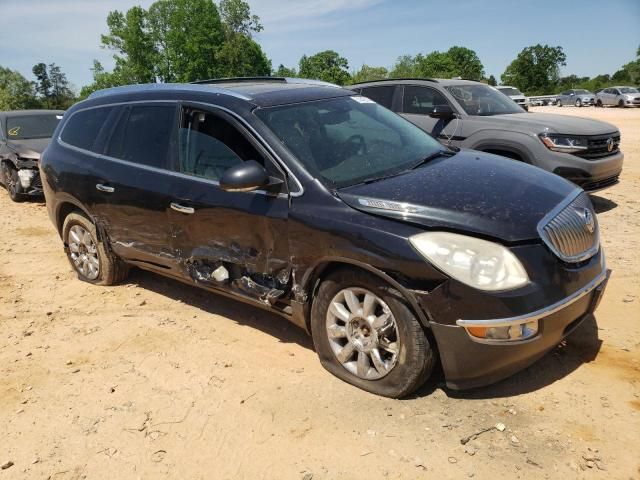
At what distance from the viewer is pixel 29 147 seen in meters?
9.98

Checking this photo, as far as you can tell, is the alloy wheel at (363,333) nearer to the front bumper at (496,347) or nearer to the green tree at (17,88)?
the front bumper at (496,347)

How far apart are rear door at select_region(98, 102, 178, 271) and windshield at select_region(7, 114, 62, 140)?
284 inches

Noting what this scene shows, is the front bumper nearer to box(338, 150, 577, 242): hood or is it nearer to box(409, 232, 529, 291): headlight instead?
box(409, 232, 529, 291): headlight

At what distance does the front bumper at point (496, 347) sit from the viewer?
9.11ft

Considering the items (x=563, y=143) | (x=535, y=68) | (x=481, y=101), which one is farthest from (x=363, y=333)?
(x=535, y=68)

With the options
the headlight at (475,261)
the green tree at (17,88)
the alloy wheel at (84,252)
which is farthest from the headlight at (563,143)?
the green tree at (17,88)

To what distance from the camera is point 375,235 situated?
2.96m

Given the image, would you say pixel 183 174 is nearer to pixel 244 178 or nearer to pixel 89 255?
pixel 244 178

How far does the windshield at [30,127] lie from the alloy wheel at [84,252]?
250 inches

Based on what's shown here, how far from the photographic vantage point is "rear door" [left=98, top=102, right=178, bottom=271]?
13.6 ft

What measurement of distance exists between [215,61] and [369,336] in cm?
7194

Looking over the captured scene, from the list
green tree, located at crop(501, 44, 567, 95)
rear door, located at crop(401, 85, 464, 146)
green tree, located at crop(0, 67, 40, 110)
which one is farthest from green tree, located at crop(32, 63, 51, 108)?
rear door, located at crop(401, 85, 464, 146)

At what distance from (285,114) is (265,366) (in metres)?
1.76

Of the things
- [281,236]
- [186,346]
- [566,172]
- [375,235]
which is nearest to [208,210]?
[281,236]
